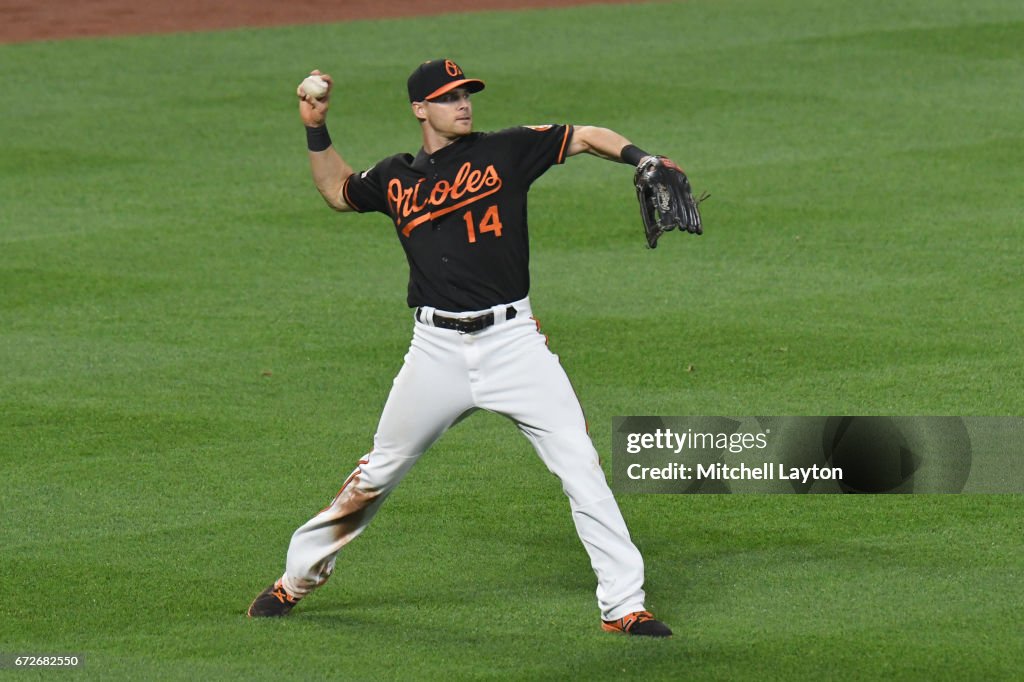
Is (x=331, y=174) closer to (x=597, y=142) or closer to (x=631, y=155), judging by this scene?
(x=597, y=142)

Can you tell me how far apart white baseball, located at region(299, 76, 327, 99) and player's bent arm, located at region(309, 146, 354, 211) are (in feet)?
0.84

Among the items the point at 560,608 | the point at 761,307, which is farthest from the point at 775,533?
the point at 761,307

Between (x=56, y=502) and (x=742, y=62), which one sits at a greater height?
(x=742, y=62)

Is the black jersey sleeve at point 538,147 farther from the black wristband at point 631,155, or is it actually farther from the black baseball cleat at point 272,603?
the black baseball cleat at point 272,603

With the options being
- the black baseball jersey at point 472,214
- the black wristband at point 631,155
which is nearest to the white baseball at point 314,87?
the black baseball jersey at point 472,214

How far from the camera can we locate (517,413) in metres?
6.68

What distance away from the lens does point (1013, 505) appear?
26.3 ft

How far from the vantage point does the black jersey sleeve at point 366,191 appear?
7.08 metres

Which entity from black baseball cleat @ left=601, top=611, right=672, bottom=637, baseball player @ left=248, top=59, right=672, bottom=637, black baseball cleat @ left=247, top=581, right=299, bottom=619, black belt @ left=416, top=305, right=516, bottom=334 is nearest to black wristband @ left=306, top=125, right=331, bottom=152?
baseball player @ left=248, top=59, right=672, bottom=637

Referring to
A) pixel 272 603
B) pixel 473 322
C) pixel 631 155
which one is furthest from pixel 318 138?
pixel 272 603

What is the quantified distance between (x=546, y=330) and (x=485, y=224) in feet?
13.4

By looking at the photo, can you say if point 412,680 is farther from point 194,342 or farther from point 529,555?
point 194,342

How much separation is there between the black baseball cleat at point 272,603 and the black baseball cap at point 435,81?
1948 mm

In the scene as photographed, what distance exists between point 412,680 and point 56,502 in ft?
8.52
